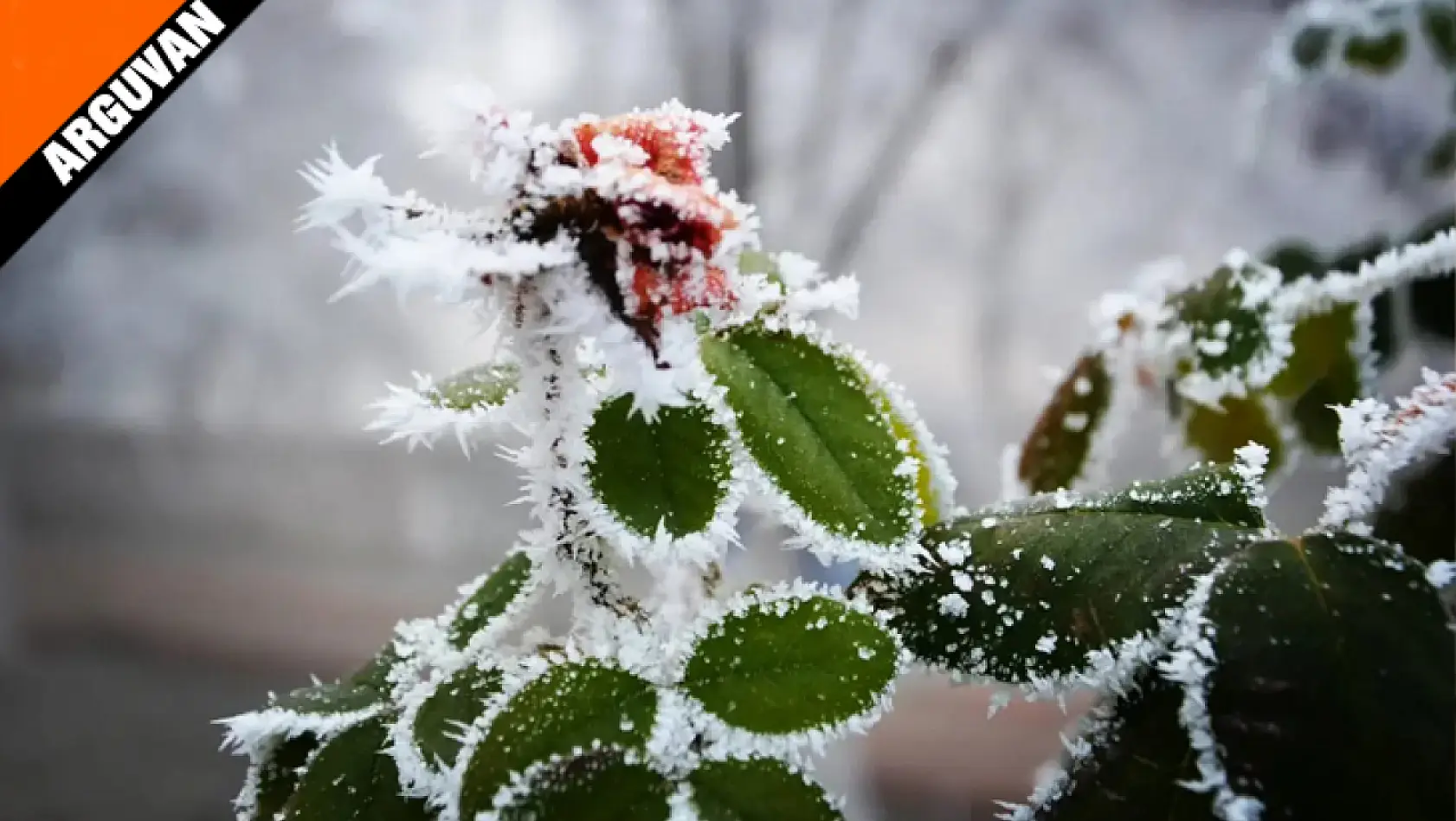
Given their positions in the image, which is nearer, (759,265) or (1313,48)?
(759,265)

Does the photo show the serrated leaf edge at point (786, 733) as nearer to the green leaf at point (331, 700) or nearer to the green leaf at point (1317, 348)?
the green leaf at point (331, 700)

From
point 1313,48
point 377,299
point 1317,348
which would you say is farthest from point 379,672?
point 377,299

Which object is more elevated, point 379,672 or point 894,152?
point 894,152

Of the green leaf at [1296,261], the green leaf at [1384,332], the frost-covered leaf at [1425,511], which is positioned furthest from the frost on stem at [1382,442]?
the green leaf at [1296,261]

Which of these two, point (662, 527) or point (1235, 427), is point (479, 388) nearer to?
point (662, 527)

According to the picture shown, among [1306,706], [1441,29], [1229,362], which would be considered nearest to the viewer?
[1306,706]

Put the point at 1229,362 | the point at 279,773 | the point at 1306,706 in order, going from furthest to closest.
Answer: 1. the point at 1229,362
2. the point at 279,773
3. the point at 1306,706

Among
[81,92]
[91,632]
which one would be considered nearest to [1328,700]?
[81,92]

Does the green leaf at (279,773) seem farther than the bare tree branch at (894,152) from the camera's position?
No
